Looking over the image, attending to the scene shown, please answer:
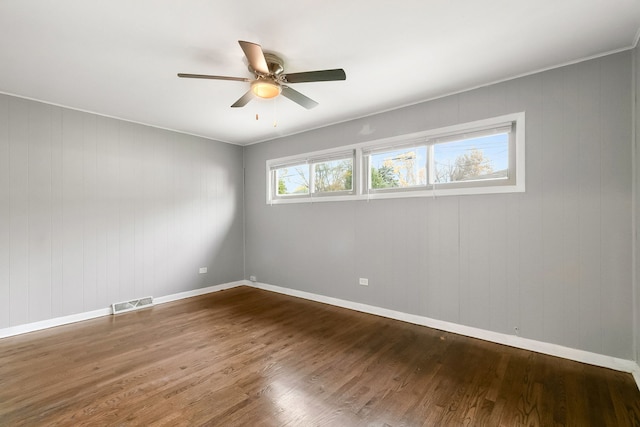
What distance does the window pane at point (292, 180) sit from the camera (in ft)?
15.2

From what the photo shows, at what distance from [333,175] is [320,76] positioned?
212cm

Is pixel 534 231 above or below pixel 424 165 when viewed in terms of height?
below

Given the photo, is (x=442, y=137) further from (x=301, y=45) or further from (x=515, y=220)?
(x=301, y=45)

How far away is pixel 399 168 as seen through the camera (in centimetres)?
359

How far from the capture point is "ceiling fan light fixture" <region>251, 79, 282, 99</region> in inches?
93.6

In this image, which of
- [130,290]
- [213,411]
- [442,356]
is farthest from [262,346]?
[130,290]

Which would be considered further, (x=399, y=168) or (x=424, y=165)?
(x=399, y=168)

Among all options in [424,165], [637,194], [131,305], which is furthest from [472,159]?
[131,305]

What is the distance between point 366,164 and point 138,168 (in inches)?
129

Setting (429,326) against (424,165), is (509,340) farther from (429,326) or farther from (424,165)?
(424,165)

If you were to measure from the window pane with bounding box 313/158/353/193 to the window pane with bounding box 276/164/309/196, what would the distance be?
0.74 feet

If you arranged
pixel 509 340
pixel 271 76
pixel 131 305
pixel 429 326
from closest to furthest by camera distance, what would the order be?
1. pixel 271 76
2. pixel 509 340
3. pixel 429 326
4. pixel 131 305

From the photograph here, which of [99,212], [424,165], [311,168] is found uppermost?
[311,168]

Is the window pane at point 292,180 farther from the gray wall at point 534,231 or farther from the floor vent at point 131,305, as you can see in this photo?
the floor vent at point 131,305
